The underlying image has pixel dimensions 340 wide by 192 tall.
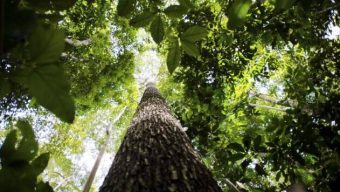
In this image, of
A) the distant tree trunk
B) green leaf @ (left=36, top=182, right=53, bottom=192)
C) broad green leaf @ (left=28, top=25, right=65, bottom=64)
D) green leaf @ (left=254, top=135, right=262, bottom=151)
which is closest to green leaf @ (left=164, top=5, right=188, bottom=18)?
broad green leaf @ (left=28, top=25, right=65, bottom=64)

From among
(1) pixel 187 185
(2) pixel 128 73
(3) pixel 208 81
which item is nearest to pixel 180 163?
(1) pixel 187 185

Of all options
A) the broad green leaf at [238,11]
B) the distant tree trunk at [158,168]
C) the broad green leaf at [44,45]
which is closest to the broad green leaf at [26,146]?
the broad green leaf at [44,45]

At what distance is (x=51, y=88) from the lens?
1.70ft

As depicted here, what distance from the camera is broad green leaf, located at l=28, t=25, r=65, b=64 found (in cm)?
49

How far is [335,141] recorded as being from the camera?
310 centimetres

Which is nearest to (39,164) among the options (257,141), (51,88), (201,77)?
(51,88)

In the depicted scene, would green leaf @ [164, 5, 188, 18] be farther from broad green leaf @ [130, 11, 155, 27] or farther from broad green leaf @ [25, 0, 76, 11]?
broad green leaf @ [25, 0, 76, 11]

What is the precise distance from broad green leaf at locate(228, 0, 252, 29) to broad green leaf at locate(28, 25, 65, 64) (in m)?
0.57

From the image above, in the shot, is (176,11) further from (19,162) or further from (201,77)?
(201,77)

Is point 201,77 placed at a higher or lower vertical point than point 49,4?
higher

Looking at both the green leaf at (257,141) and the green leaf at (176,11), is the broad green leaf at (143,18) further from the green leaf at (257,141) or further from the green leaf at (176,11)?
the green leaf at (257,141)

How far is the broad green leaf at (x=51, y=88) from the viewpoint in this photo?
0.50 metres

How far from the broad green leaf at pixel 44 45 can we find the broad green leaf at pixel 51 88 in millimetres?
16

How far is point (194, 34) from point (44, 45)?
582mm
